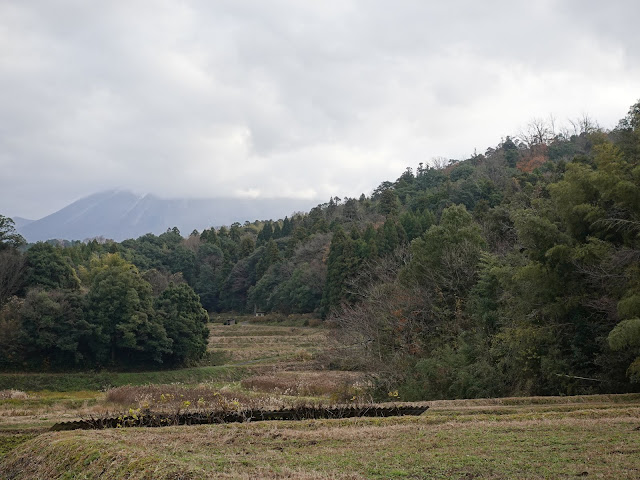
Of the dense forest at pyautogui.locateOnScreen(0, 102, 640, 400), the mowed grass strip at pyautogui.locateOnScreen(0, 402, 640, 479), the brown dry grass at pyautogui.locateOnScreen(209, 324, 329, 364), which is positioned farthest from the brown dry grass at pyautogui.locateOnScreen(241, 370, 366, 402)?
the mowed grass strip at pyautogui.locateOnScreen(0, 402, 640, 479)

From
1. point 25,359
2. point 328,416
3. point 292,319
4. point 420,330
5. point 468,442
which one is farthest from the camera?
point 292,319

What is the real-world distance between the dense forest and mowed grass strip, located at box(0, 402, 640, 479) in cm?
536

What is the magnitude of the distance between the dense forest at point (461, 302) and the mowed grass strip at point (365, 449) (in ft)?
17.6

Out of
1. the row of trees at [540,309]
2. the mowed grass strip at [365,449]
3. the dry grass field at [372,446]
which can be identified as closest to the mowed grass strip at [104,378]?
the row of trees at [540,309]

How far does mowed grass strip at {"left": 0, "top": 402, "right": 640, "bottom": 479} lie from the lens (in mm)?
6957

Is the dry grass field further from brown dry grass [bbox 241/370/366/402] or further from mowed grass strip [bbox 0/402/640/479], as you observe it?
brown dry grass [bbox 241/370/366/402]

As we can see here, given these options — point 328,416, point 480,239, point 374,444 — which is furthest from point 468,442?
point 480,239

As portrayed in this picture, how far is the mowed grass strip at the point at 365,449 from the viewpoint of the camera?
6.96m

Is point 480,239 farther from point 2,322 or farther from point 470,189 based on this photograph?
point 470,189

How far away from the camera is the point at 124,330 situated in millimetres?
39781

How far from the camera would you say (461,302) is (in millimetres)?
26031

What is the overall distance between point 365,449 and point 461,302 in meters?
18.5

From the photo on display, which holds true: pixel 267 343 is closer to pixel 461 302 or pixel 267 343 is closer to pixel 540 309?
pixel 461 302

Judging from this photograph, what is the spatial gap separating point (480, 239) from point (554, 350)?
11.8 meters
